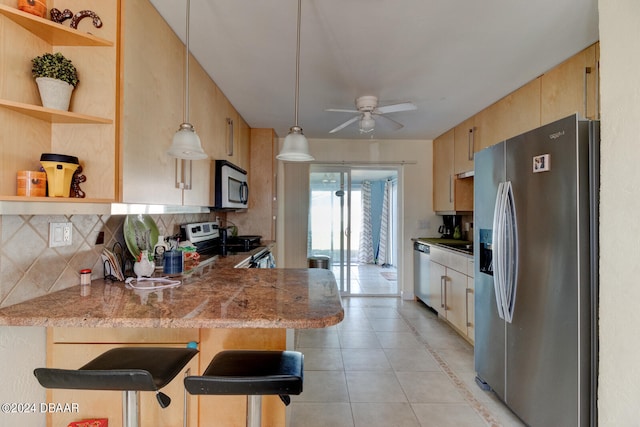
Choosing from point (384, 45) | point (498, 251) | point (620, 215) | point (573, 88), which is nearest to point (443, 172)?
point (573, 88)

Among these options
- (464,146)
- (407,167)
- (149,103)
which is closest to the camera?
(149,103)

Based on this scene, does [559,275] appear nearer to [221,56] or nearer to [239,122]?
[221,56]

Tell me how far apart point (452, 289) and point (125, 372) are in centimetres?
312

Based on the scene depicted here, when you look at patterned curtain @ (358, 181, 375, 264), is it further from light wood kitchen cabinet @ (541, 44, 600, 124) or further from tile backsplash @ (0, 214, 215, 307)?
tile backsplash @ (0, 214, 215, 307)

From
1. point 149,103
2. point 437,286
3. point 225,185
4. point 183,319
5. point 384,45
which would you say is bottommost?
point 437,286

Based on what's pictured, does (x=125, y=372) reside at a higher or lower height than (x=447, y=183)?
lower

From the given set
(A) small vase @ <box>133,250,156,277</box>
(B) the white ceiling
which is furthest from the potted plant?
(A) small vase @ <box>133,250,156,277</box>

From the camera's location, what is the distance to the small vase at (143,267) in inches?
61.2

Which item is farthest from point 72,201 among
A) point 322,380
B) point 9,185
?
point 322,380

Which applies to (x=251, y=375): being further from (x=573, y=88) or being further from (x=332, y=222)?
(x=332, y=222)

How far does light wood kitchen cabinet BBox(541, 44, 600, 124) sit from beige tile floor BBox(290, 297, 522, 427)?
2.01m

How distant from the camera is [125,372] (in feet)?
2.81

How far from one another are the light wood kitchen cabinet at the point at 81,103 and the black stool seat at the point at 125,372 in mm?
624

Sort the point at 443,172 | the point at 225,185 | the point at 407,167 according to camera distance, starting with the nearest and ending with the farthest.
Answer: the point at 225,185 < the point at 443,172 < the point at 407,167
